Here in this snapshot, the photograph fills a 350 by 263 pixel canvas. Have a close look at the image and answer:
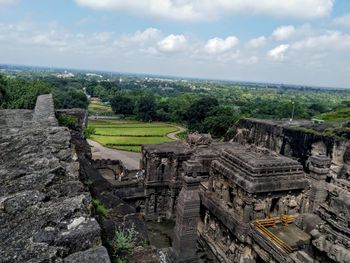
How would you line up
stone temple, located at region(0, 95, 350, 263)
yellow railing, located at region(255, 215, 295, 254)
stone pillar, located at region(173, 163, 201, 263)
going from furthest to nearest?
1. stone pillar, located at region(173, 163, 201, 263)
2. yellow railing, located at region(255, 215, 295, 254)
3. stone temple, located at region(0, 95, 350, 263)

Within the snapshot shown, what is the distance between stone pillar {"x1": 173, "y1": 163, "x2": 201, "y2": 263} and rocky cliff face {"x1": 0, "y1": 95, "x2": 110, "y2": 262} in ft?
28.5

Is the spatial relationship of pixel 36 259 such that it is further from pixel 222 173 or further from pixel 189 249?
pixel 222 173

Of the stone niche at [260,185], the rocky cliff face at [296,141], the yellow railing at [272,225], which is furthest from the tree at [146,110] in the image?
the yellow railing at [272,225]

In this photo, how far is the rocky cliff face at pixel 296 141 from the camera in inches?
714

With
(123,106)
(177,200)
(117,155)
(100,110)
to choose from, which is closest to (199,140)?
(177,200)

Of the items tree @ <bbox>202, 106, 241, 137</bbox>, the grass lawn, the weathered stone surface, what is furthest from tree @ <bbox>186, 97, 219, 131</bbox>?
the weathered stone surface

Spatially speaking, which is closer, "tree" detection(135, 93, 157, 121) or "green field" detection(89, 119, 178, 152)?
"green field" detection(89, 119, 178, 152)

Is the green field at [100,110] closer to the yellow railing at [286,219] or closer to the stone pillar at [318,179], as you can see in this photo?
the stone pillar at [318,179]

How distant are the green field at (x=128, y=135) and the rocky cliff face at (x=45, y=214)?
39440 millimetres

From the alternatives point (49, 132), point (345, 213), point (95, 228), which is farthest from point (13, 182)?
point (345, 213)

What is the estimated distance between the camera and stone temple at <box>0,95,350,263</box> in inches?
93.0

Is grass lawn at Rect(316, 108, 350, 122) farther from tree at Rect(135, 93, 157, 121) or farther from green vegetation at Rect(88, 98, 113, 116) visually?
green vegetation at Rect(88, 98, 113, 116)

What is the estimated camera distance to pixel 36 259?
1.95m

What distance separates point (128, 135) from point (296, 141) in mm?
35256
